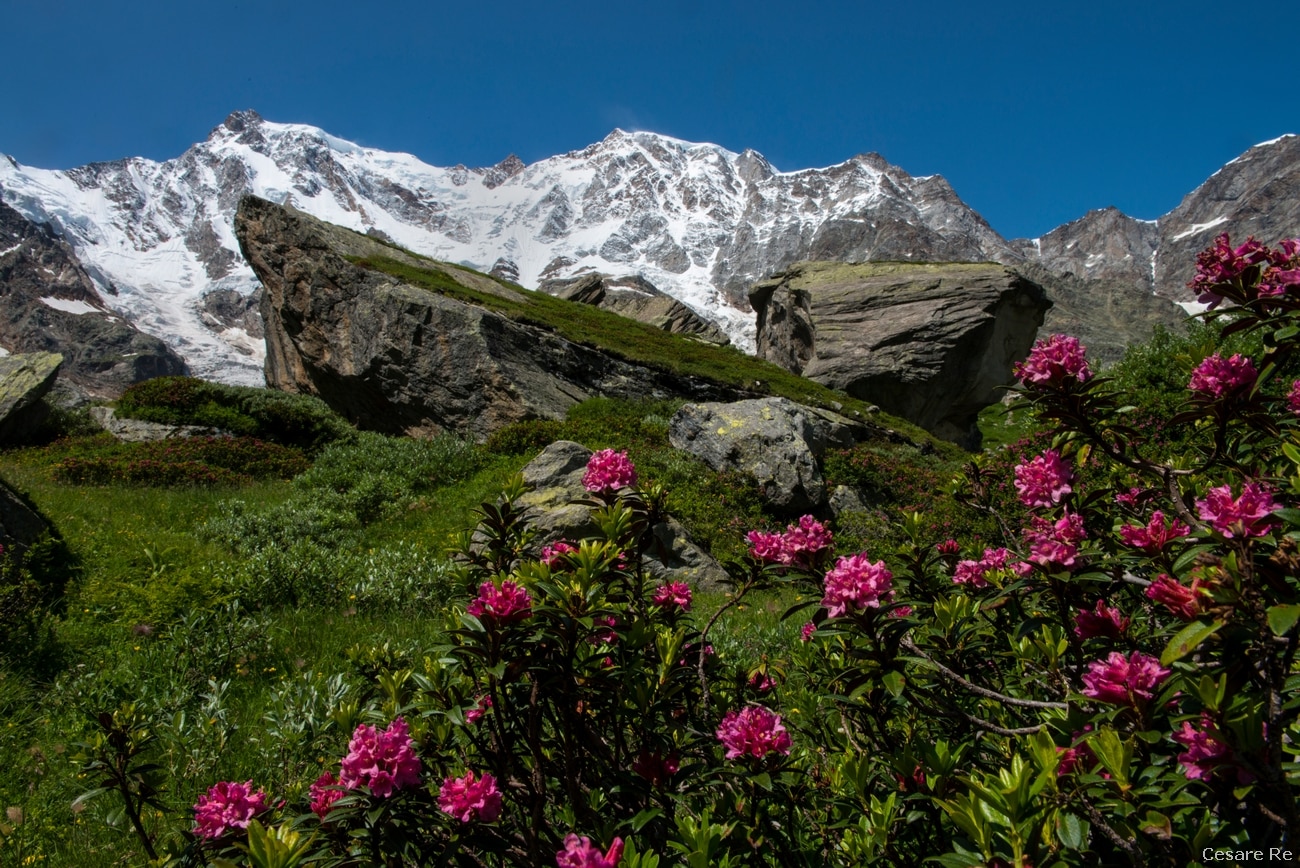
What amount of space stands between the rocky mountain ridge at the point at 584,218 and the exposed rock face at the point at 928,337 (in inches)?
3920

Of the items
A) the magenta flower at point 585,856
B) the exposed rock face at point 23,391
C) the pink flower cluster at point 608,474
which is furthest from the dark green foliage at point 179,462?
the magenta flower at point 585,856

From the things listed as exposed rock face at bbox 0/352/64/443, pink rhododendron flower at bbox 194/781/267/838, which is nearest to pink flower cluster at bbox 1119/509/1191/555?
pink rhododendron flower at bbox 194/781/267/838

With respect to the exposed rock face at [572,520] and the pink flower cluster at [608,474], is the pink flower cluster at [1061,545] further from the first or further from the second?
the exposed rock face at [572,520]

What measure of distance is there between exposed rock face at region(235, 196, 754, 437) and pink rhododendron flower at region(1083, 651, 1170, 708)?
43.8 ft

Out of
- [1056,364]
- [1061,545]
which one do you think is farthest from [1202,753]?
[1056,364]

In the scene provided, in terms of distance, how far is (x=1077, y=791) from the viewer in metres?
1.25

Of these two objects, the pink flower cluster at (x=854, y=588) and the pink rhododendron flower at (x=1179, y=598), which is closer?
the pink rhododendron flower at (x=1179, y=598)

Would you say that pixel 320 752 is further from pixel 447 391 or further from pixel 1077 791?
pixel 447 391

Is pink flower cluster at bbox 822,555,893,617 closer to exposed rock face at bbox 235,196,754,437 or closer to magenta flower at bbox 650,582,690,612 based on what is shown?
magenta flower at bbox 650,582,690,612

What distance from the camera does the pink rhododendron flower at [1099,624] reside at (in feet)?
5.73

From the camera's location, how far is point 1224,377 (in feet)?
6.82

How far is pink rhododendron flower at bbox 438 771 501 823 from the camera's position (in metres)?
1.62

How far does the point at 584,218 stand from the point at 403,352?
168126 mm

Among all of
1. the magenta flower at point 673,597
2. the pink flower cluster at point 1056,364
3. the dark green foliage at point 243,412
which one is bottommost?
the dark green foliage at point 243,412
